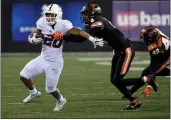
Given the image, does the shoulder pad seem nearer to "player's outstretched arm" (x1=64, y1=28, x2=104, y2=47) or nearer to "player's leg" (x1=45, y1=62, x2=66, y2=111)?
"player's outstretched arm" (x1=64, y1=28, x2=104, y2=47)

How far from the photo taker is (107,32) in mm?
8281

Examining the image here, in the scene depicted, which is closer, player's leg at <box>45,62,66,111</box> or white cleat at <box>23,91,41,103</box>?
player's leg at <box>45,62,66,111</box>

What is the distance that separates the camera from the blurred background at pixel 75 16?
1947 cm

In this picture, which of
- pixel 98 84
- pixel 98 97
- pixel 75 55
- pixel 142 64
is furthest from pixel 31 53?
pixel 98 97

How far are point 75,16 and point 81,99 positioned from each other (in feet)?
34.2

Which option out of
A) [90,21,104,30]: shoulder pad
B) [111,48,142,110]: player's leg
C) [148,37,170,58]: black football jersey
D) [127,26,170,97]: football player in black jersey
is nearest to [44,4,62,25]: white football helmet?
[90,21,104,30]: shoulder pad

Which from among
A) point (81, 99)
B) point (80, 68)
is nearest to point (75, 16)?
point (80, 68)

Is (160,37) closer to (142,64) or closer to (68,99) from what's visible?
(68,99)

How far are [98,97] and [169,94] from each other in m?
1.16

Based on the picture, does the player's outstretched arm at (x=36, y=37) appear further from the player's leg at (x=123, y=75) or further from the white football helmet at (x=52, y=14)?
the player's leg at (x=123, y=75)

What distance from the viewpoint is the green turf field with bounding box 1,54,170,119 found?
775 centimetres

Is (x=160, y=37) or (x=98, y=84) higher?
(x=160, y=37)

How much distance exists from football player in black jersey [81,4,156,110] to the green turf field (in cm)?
27

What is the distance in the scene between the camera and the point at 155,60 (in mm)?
8539
